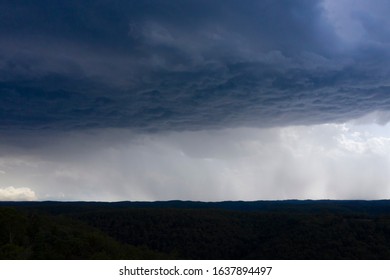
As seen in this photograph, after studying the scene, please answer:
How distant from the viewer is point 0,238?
63438 millimetres

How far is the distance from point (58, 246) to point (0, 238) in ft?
31.0

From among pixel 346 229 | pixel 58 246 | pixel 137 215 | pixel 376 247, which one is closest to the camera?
pixel 58 246

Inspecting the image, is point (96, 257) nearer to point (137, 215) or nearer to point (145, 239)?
point (145, 239)

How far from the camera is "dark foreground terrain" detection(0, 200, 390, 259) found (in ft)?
221

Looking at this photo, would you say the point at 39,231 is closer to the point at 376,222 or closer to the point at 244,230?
the point at 244,230

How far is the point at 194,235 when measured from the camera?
119750mm

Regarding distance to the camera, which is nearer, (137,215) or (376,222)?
(376,222)

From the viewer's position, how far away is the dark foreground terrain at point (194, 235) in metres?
67.2

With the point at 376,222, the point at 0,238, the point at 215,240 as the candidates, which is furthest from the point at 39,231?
the point at 376,222
